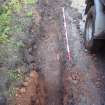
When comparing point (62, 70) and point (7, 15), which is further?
point (7, 15)

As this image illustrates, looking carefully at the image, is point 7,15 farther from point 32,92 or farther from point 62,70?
point 32,92

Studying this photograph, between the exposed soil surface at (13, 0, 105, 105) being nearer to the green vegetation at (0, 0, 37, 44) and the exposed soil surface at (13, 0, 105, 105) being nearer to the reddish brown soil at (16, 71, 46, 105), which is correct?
the reddish brown soil at (16, 71, 46, 105)

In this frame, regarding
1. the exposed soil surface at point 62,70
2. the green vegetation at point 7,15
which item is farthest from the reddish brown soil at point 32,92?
the green vegetation at point 7,15

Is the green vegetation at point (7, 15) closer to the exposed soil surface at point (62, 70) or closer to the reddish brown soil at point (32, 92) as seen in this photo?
the exposed soil surface at point (62, 70)

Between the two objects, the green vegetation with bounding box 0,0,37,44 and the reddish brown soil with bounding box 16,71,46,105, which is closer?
the reddish brown soil with bounding box 16,71,46,105

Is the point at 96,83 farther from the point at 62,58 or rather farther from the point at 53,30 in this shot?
the point at 53,30

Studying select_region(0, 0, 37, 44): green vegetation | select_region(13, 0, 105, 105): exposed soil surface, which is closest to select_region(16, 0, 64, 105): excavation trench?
select_region(13, 0, 105, 105): exposed soil surface

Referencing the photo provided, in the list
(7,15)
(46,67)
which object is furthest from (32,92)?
(7,15)

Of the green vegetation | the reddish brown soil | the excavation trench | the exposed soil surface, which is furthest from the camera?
the green vegetation

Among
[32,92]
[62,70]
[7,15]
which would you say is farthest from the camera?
[7,15]

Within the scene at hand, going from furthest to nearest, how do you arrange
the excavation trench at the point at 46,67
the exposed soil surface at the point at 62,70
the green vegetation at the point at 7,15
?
the green vegetation at the point at 7,15 → the exposed soil surface at the point at 62,70 → the excavation trench at the point at 46,67

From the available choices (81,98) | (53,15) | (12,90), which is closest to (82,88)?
(81,98)

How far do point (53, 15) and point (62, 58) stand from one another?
85.2 inches

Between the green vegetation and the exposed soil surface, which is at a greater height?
the green vegetation
